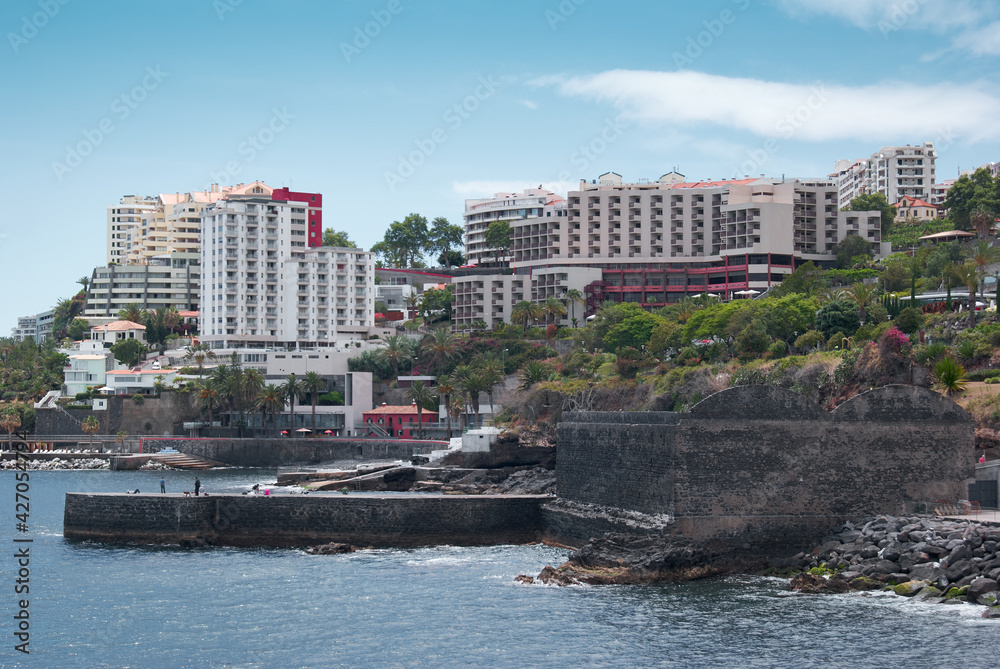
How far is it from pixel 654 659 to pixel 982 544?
36.2 feet

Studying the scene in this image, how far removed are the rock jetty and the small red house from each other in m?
73.3

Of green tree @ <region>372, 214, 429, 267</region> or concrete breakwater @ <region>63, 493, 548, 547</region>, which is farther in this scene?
green tree @ <region>372, 214, 429, 267</region>

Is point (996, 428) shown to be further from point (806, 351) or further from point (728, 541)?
point (806, 351)

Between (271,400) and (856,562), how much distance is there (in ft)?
259

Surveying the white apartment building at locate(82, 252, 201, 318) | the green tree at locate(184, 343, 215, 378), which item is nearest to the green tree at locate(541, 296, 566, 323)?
the green tree at locate(184, 343, 215, 378)

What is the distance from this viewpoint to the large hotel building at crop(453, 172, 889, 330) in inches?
4798

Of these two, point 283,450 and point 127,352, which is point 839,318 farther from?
point 127,352

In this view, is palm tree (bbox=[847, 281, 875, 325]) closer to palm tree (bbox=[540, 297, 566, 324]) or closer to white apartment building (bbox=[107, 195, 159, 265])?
palm tree (bbox=[540, 297, 566, 324])

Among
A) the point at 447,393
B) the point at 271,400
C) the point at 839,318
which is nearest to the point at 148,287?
the point at 271,400

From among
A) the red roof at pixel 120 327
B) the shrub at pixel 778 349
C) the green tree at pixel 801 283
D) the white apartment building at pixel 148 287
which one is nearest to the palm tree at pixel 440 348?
the green tree at pixel 801 283

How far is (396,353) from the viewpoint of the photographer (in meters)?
121

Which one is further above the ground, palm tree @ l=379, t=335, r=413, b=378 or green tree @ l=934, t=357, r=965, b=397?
palm tree @ l=379, t=335, r=413, b=378

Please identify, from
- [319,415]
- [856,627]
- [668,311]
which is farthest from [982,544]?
[319,415]

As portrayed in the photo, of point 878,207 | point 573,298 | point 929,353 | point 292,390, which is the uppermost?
point 878,207
